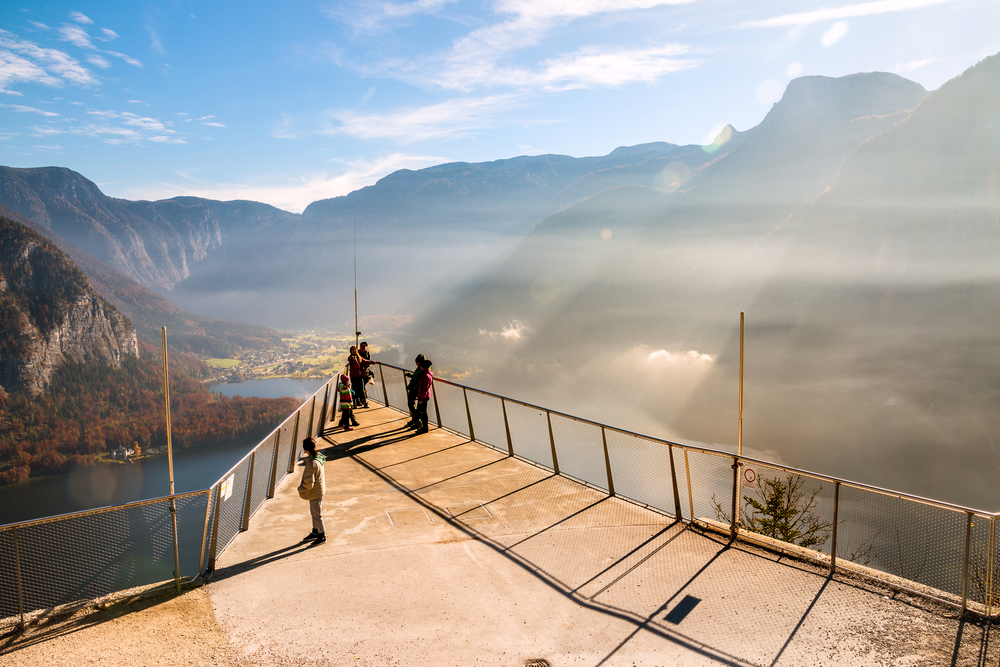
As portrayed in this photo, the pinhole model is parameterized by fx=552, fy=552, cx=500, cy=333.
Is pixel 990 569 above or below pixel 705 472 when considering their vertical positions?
above

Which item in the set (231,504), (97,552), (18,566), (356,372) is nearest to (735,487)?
(231,504)

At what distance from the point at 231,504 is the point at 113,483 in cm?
15702

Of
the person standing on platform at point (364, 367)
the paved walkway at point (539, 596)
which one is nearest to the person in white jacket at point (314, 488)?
the paved walkway at point (539, 596)

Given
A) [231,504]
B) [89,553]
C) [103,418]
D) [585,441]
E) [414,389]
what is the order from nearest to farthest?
[89,553] → [231,504] → [585,441] → [414,389] → [103,418]

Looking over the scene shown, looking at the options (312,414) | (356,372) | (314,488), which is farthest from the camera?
(356,372)

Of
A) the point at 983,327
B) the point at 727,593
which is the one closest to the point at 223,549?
the point at 727,593

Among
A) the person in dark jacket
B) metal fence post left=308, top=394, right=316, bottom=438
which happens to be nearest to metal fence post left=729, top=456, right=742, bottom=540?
the person in dark jacket

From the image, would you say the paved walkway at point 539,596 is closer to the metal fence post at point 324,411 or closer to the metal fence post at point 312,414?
the metal fence post at point 312,414

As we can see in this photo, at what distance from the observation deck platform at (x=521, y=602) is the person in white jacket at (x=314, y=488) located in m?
0.31

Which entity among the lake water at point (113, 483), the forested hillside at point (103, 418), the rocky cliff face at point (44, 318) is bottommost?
the lake water at point (113, 483)

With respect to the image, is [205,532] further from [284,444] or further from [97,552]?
[284,444]

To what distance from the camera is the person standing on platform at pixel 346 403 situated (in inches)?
557

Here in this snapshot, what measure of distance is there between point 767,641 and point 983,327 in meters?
251

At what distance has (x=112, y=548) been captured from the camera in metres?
6.13
